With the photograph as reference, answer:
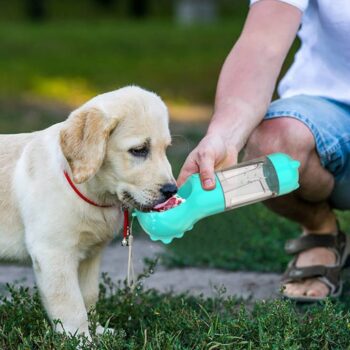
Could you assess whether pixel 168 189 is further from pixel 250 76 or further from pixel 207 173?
pixel 250 76

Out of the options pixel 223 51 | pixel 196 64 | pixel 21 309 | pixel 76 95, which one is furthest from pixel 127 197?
pixel 223 51

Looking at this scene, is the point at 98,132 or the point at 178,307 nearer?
the point at 98,132

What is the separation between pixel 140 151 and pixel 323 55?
1324 mm

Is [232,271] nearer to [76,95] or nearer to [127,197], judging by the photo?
[127,197]

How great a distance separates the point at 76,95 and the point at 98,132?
7.99m

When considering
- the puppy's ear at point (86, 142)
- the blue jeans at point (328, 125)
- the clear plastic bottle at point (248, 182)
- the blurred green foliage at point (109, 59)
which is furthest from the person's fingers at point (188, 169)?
the blurred green foliage at point (109, 59)

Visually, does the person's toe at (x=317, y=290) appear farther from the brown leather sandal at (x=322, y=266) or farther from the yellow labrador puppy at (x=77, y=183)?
the yellow labrador puppy at (x=77, y=183)

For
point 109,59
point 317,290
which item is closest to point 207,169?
point 317,290

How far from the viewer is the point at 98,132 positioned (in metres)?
3.19

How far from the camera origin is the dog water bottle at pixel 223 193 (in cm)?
321

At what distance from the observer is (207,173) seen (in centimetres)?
321

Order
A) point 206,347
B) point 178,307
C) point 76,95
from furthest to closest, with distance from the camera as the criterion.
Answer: point 76,95
point 178,307
point 206,347

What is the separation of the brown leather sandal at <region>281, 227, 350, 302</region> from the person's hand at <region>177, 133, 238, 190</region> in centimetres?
93

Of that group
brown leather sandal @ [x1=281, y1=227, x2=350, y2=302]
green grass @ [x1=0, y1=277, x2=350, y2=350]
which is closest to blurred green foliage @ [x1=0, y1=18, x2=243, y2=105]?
brown leather sandal @ [x1=281, y1=227, x2=350, y2=302]
